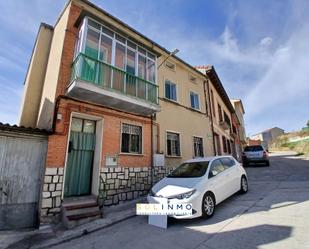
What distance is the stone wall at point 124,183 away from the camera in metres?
7.96

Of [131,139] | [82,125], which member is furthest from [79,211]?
[131,139]

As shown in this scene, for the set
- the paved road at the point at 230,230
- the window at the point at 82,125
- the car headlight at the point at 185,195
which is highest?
the window at the point at 82,125

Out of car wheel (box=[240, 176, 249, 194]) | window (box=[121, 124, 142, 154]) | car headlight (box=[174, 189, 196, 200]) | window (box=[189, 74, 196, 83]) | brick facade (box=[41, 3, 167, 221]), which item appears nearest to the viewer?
car headlight (box=[174, 189, 196, 200])

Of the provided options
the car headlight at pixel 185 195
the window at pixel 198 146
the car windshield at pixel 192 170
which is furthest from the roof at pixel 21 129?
the window at pixel 198 146

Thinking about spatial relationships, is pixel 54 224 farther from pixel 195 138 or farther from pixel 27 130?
pixel 195 138

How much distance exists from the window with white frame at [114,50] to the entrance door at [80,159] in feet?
9.29

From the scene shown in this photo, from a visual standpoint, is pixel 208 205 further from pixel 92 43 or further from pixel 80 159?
pixel 92 43

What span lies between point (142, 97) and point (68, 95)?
123 inches

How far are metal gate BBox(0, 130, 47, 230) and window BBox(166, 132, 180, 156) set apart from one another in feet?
20.6

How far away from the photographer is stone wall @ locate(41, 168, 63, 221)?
6.40m

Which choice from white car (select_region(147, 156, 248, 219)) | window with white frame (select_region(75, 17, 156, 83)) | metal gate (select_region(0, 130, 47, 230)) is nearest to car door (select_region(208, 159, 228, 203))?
white car (select_region(147, 156, 248, 219))

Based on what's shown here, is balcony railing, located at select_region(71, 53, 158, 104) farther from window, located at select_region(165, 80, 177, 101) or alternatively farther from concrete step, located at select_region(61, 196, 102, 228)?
concrete step, located at select_region(61, 196, 102, 228)

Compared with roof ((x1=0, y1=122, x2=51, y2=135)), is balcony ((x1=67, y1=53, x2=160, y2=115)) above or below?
above

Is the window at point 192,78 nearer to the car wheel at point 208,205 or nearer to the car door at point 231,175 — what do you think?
the car door at point 231,175
